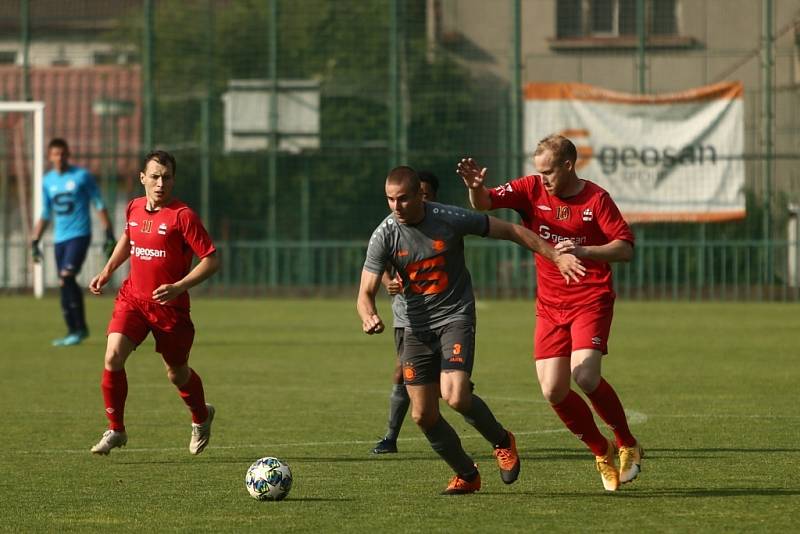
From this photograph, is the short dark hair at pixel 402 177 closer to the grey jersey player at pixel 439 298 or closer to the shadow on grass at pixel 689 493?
the grey jersey player at pixel 439 298

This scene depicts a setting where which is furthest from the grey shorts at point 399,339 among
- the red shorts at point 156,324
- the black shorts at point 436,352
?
the red shorts at point 156,324

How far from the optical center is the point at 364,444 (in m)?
9.78

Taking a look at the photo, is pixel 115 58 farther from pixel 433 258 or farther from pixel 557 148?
pixel 433 258

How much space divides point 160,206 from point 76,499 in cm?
229

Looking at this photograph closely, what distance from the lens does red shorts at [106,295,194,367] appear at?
9188mm

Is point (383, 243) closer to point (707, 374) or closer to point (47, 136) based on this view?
point (707, 374)

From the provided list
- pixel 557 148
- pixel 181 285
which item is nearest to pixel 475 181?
pixel 557 148

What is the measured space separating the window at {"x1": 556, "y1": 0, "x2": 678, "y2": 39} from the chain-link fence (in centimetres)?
3

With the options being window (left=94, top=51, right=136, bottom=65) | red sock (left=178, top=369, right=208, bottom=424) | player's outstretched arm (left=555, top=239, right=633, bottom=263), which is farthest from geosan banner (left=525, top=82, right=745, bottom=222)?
player's outstretched arm (left=555, top=239, right=633, bottom=263)

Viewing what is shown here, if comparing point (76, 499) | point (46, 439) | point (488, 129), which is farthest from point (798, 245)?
point (76, 499)

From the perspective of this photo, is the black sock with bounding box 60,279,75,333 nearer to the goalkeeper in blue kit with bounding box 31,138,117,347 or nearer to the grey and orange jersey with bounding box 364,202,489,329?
the goalkeeper in blue kit with bounding box 31,138,117,347

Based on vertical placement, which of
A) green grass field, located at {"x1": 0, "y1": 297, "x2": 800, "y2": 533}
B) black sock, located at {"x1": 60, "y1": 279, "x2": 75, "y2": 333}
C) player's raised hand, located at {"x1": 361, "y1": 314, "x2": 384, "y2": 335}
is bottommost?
green grass field, located at {"x1": 0, "y1": 297, "x2": 800, "y2": 533}

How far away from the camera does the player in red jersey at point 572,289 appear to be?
313 inches

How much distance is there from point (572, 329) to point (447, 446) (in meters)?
1.01
